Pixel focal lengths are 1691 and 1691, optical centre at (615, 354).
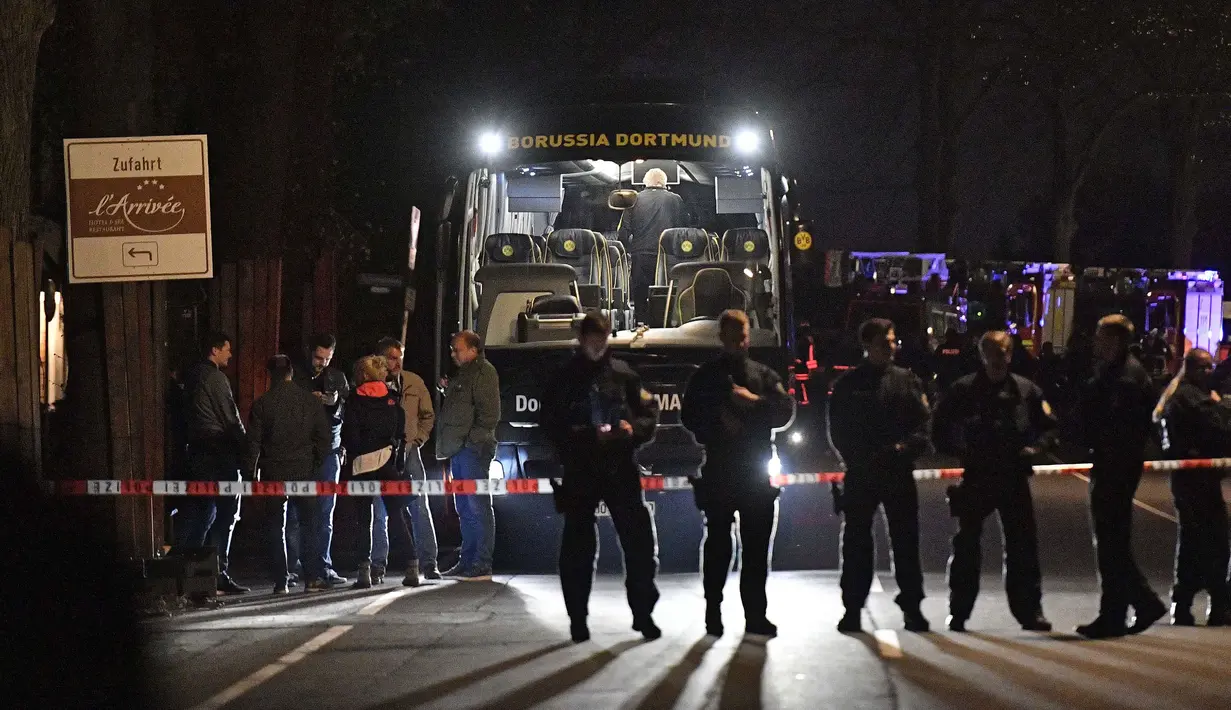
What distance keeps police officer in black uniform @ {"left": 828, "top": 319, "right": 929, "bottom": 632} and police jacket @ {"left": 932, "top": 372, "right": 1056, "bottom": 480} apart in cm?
17

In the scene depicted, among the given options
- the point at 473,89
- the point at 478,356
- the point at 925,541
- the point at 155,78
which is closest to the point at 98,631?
the point at 478,356

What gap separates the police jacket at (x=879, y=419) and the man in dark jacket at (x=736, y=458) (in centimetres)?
34

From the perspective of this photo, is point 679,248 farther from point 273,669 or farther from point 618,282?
point 273,669

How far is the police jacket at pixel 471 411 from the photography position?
39.9ft

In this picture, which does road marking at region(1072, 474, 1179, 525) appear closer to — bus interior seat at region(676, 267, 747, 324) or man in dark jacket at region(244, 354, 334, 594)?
bus interior seat at region(676, 267, 747, 324)

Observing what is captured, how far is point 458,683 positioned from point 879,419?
284cm

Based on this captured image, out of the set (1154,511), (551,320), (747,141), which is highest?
(747,141)

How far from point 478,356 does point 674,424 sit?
5.71 ft

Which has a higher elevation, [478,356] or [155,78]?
[155,78]

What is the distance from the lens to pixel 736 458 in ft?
30.3

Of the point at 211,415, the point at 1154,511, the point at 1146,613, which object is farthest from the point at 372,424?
the point at 1154,511

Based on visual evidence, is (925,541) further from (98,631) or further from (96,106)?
(98,631)

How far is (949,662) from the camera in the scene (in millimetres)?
8344

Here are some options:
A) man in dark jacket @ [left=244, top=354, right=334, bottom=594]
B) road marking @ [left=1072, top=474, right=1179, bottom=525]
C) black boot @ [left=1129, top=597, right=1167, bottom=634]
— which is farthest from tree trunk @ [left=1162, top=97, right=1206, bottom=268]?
black boot @ [left=1129, top=597, right=1167, bottom=634]
